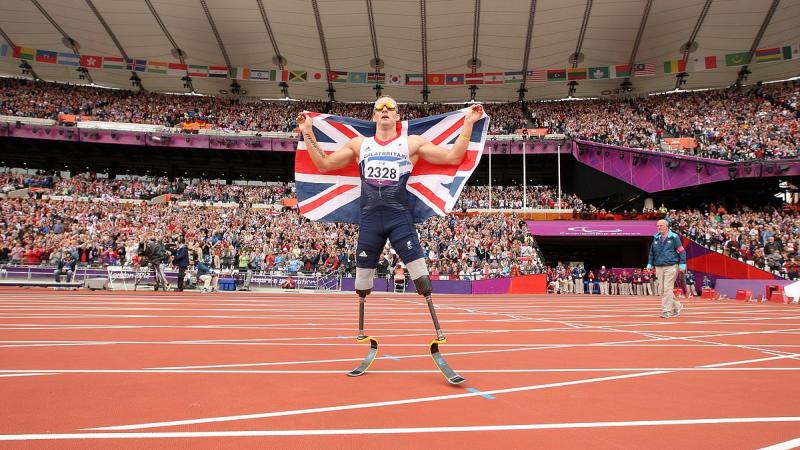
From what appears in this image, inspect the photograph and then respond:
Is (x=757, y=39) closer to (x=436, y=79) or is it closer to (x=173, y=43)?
(x=436, y=79)

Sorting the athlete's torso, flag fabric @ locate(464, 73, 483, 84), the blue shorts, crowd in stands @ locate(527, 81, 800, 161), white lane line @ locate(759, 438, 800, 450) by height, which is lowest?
white lane line @ locate(759, 438, 800, 450)

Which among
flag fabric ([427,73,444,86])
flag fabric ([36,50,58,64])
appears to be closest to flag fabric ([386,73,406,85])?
flag fabric ([427,73,444,86])

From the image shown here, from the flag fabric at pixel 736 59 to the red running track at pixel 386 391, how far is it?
41043 mm

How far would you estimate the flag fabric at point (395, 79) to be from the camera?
132ft

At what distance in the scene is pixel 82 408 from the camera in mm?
2285

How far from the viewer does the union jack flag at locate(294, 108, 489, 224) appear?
14.2 feet

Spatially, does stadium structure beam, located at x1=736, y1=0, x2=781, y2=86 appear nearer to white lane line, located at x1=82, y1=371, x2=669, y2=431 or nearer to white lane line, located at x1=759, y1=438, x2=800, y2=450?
white lane line, located at x1=82, y1=371, x2=669, y2=431

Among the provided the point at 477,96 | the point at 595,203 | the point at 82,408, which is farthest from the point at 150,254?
the point at 477,96

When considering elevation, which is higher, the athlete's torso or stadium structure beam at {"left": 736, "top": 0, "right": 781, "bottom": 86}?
stadium structure beam at {"left": 736, "top": 0, "right": 781, "bottom": 86}

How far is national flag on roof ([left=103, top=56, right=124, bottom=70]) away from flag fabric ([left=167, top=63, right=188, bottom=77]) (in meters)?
Answer: 3.57

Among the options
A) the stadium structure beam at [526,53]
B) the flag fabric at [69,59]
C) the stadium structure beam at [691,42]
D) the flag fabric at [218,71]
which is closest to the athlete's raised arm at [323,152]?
the stadium structure beam at [526,53]

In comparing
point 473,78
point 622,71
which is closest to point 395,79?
point 473,78

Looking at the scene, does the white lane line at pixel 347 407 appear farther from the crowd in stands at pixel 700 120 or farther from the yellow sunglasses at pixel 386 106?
the crowd in stands at pixel 700 120

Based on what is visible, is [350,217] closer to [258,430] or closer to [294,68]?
[258,430]
